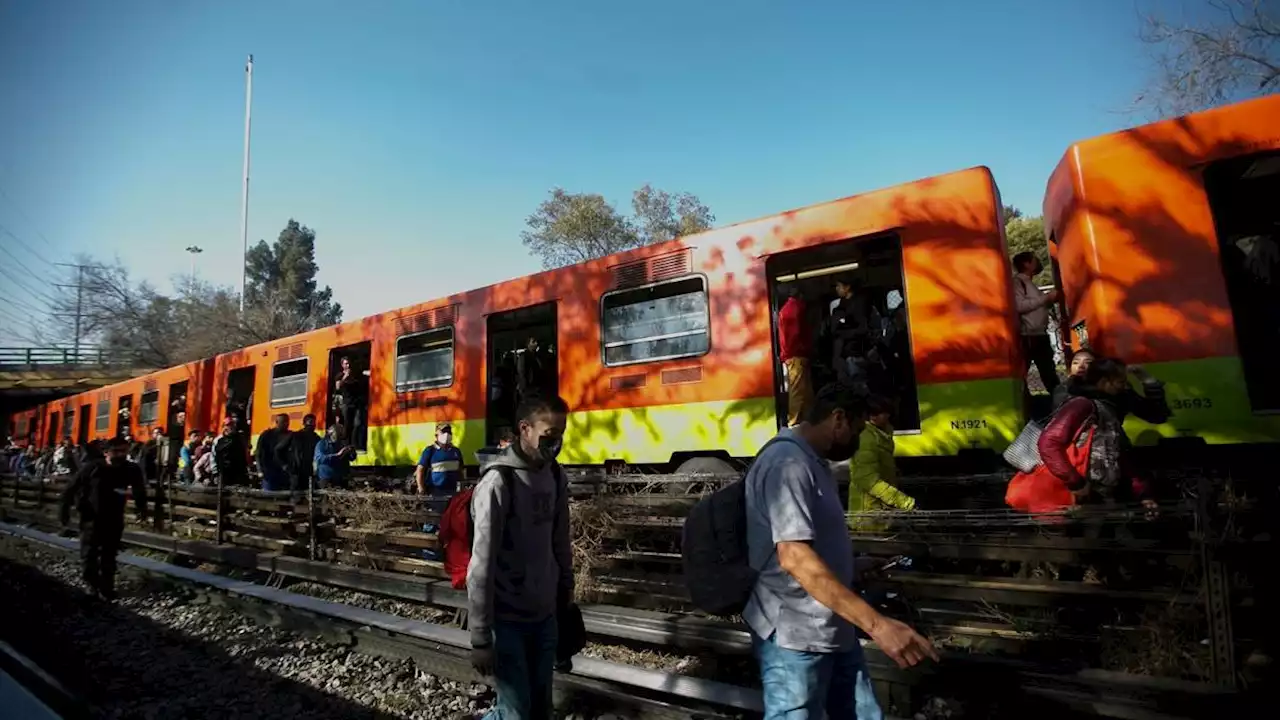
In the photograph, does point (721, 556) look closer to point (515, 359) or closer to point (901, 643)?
point (901, 643)

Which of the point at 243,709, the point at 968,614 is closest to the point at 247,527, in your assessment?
the point at 243,709

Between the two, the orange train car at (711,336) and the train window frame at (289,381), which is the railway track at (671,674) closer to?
the orange train car at (711,336)

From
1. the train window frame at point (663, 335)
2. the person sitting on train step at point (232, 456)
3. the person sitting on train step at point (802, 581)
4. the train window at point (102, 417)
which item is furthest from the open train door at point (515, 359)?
the train window at point (102, 417)

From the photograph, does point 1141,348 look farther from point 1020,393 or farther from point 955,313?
point 955,313

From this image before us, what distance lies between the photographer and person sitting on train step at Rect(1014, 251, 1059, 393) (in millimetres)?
5516

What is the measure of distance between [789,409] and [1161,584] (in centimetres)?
303

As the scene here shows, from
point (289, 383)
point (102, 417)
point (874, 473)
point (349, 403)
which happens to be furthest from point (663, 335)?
point (102, 417)

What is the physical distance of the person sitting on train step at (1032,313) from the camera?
18.1 ft

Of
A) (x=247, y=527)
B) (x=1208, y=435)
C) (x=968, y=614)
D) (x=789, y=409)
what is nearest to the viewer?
(x=968, y=614)

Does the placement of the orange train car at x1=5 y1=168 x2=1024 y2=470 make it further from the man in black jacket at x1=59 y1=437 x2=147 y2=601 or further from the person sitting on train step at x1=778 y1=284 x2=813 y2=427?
the man in black jacket at x1=59 y1=437 x2=147 y2=601

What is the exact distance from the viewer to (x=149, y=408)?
658 inches

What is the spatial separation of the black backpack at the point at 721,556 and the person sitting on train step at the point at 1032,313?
4213mm

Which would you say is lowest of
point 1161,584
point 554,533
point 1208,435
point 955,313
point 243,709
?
point 243,709

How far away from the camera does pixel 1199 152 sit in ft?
14.8
